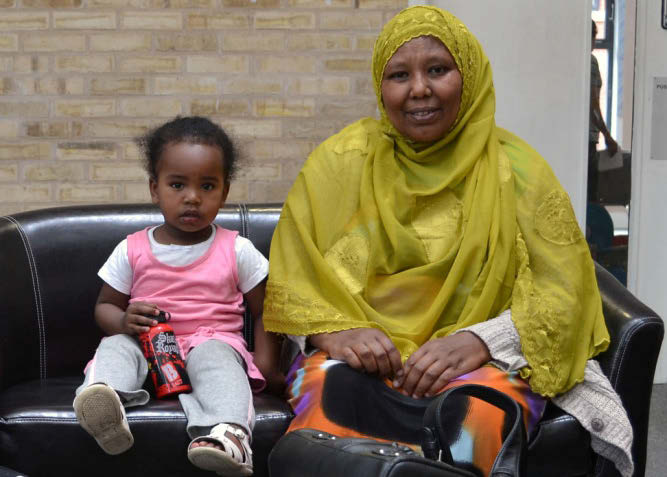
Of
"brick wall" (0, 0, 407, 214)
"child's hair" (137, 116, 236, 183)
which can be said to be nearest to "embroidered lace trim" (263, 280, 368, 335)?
"child's hair" (137, 116, 236, 183)

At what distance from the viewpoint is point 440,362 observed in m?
2.22

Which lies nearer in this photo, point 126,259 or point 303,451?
point 303,451

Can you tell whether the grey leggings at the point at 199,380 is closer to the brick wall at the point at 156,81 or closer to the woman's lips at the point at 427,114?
the woman's lips at the point at 427,114

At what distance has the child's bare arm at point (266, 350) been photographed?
2.56 metres

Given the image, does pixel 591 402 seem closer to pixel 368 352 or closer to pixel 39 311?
pixel 368 352

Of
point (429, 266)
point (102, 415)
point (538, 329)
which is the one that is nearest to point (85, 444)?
point (102, 415)

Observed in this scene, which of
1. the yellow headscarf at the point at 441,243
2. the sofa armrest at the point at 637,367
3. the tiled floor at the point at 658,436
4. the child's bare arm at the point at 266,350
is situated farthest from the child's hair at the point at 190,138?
the tiled floor at the point at 658,436

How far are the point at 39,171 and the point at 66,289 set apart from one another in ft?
4.22

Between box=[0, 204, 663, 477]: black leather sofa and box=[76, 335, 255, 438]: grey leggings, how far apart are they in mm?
45

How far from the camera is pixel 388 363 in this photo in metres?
2.24

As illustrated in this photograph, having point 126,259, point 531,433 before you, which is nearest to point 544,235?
point 531,433

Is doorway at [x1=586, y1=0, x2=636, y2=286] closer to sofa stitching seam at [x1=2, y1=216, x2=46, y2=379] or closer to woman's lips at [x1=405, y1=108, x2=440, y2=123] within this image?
woman's lips at [x1=405, y1=108, x2=440, y2=123]

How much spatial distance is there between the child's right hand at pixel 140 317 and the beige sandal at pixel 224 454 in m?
0.39

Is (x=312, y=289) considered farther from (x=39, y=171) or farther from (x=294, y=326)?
(x=39, y=171)
